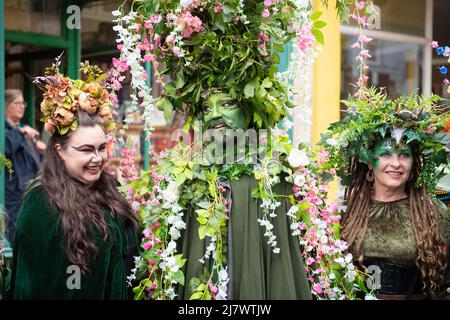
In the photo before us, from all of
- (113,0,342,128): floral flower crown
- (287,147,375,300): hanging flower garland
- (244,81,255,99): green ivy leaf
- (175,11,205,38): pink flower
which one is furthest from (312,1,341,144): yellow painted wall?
(175,11,205,38): pink flower

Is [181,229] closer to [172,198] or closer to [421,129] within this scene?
[172,198]

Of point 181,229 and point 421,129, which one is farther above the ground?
point 421,129

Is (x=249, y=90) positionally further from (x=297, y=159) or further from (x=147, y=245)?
(x=147, y=245)

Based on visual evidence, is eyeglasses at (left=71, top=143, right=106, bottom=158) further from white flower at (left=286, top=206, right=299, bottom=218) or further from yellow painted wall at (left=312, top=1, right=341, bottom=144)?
yellow painted wall at (left=312, top=1, right=341, bottom=144)

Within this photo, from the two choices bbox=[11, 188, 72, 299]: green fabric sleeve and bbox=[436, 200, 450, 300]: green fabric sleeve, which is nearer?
bbox=[11, 188, 72, 299]: green fabric sleeve

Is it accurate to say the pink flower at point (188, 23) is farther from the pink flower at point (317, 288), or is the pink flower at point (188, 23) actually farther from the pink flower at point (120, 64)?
the pink flower at point (317, 288)

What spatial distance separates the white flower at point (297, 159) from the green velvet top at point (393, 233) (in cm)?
57

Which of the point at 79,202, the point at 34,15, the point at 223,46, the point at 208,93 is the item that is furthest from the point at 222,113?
the point at 34,15

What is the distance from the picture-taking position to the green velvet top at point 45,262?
2.79 metres

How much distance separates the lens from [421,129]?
3215mm

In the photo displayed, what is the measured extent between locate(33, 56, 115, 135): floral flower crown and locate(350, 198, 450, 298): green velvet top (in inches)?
51.1

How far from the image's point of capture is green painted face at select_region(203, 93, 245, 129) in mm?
2871
